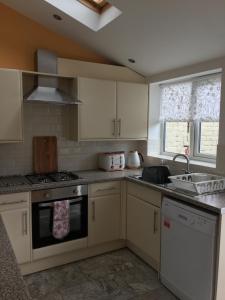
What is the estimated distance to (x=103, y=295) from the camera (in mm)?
2236

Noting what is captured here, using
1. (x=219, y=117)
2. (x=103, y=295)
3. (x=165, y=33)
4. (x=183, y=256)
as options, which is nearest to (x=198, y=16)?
(x=165, y=33)

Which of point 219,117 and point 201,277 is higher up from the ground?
point 219,117

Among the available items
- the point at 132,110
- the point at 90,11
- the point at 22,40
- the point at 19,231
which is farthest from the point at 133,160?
the point at 22,40

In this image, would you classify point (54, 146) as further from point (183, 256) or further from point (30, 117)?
A: point (183, 256)

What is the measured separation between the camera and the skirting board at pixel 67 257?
8.37ft

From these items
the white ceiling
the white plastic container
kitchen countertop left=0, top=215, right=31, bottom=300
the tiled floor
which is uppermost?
the white ceiling

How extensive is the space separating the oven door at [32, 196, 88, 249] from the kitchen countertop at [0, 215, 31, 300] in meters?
1.19

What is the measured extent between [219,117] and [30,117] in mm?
2015

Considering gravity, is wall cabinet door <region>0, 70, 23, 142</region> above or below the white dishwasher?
above

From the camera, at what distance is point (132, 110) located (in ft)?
10.6

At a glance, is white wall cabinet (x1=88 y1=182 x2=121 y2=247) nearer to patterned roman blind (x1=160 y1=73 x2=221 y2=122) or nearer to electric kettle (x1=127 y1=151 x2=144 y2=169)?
electric kettle (x1=127 y1=151 x2=144 y2=169)

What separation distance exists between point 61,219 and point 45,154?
0.81m

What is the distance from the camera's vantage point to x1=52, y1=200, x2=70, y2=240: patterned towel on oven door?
2.53 metres

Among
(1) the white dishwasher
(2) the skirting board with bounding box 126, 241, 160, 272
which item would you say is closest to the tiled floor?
(2) the skirting board with bounding box 126, 241, 160, 272
